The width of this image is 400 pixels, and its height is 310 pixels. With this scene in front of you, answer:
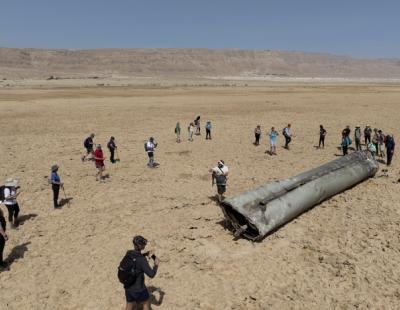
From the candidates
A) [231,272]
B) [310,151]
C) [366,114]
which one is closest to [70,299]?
[231,272]

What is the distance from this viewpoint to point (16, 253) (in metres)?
9.53

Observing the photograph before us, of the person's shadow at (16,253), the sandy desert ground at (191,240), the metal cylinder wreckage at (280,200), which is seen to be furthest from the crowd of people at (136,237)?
the metal cylinder wreckage at (280,200)

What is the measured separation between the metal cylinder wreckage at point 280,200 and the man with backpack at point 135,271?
4205 mm

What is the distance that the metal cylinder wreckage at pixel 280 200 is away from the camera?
392 inches

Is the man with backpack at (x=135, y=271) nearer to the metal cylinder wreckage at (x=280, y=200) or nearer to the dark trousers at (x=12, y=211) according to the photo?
the metal cylinder wreckage at (x=280, y=200)

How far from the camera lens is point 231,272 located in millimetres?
8586

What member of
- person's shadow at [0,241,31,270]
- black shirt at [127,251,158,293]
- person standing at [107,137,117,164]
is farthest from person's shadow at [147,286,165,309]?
person standing at [107,137,117,164]

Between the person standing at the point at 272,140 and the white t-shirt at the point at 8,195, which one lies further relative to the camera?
the person standing at the point at 272,140

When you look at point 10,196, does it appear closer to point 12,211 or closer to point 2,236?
point 12,211

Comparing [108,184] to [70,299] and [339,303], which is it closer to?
[70,299]

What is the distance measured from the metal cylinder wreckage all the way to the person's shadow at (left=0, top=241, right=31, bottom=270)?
552 centimetres

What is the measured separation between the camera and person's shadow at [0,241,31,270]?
360 inches

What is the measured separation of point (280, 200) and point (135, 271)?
18.8ft

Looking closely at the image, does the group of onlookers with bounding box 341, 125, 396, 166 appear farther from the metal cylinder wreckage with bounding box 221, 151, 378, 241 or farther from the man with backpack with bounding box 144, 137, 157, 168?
the man with backpack with bounding box 144, 137, 157, 168
